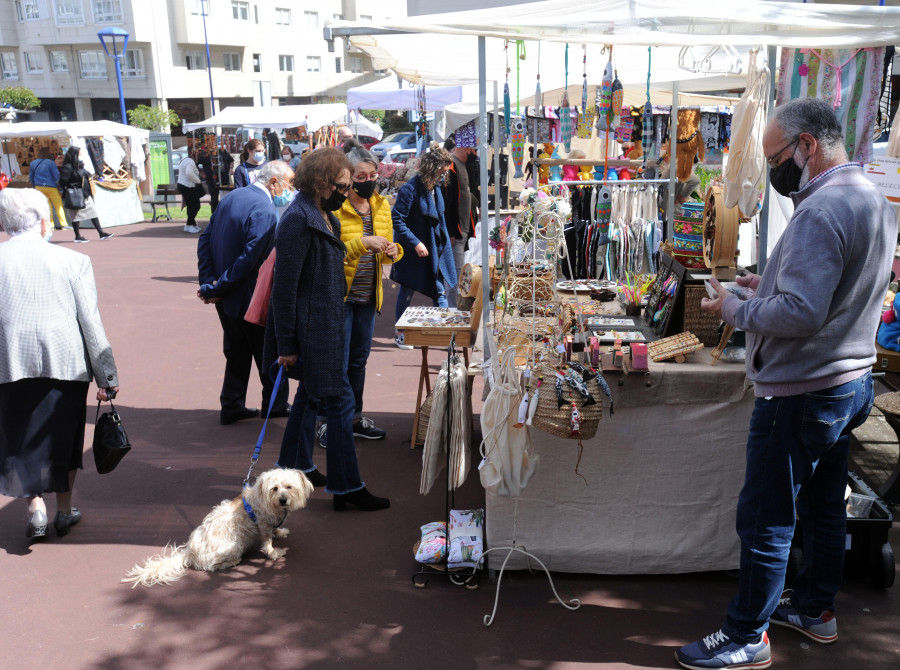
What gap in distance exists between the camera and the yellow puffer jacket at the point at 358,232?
427 cm

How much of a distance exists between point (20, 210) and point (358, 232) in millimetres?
1736

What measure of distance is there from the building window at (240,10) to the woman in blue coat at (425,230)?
3975 centimetres

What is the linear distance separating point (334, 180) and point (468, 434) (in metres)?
1.38

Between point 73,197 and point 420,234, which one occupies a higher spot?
point 420,234

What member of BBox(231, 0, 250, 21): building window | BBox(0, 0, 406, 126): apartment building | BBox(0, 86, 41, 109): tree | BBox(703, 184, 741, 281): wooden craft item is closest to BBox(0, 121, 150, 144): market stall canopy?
BBox(703, 184, 741, 281): wooden craft item

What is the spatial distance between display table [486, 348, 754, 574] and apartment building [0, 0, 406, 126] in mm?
36509

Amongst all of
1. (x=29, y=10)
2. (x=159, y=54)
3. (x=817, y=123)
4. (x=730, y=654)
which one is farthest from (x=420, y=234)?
(x=29, y=10)

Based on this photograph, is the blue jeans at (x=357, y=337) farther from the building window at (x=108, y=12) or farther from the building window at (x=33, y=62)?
the building window at (x=33, y=62)

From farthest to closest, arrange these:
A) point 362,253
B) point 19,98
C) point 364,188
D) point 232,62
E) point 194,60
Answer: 1. point 232,62
2. point 194,60
3. point 19,98
4. point 364,188
5. point 362,253

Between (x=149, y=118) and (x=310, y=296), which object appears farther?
(x=149, y=118)

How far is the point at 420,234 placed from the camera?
6.83 metres

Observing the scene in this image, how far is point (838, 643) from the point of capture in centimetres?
296

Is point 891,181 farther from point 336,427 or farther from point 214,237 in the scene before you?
point 214,237

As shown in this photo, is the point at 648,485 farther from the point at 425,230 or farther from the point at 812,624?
the point at 425,230
